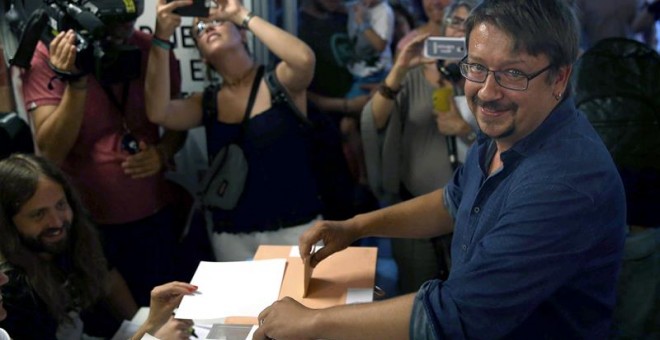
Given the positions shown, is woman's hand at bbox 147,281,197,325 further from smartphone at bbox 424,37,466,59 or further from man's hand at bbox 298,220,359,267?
smartphone at bbox 424,37,466,59

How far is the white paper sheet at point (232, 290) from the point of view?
4.94 ft

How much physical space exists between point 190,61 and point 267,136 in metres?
0.58

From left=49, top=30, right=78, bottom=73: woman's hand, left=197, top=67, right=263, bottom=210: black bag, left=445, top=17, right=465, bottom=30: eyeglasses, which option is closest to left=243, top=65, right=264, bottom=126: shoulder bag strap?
left=197, top=67, right=263, bottom=210: black bag

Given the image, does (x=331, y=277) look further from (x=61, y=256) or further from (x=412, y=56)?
(x=412, y=56)

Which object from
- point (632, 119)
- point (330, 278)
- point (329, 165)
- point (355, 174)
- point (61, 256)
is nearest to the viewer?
point (330, 278)

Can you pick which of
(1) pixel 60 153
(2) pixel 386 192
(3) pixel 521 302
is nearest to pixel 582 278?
(3) pixel 521 302

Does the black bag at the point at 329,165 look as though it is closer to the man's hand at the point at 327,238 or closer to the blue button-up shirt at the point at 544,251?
the man's hand at the point at 327,238

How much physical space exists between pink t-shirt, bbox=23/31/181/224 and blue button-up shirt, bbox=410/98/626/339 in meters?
1.52

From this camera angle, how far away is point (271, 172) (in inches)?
97.0

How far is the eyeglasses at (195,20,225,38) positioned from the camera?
8.02ft

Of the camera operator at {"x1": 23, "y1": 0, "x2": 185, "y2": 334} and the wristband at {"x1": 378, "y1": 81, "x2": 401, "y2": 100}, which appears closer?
the camera operator at {"x1": 23, "y1": 0, "x2": 185, "y2": 334}

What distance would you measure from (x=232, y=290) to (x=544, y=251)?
2.38ft

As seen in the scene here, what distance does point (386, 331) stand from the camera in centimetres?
124

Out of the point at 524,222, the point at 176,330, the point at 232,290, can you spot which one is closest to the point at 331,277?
the point at 232,290
